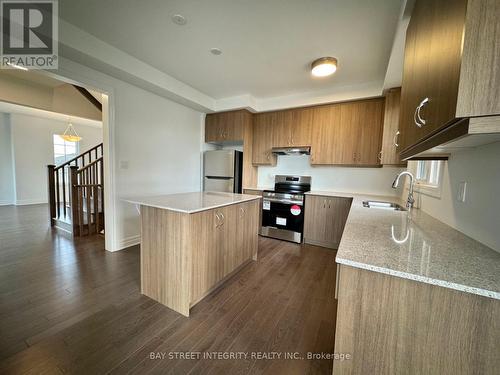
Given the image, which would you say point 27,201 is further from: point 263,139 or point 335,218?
point 335,218

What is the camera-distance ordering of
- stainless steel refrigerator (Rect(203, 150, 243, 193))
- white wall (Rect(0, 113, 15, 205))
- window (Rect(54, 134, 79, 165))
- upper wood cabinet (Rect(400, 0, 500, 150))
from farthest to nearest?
window (Rect(54, 134, 79, 165)) < white wall (Rect(0, 113, 15, 205)) < stainless steel refrigerator (Rect(203, 150, 243, 193)) < upper wood cabinet (Rect(400, 0, 500, 150))

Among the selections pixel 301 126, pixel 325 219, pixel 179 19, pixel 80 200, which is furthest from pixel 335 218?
pixel 80 200

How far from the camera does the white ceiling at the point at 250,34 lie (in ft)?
5.55

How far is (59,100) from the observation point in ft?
13.3

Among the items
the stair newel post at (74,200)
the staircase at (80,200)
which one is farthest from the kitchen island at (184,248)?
the stair newel post at (74,200)

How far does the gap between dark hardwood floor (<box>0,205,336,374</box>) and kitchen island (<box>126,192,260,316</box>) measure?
140 millimetres

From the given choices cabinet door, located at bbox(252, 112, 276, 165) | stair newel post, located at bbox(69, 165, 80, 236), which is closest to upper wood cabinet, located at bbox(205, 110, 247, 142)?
cabinet door, located at bbox(252, 112, 276, 165)

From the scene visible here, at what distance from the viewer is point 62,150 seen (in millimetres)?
6480

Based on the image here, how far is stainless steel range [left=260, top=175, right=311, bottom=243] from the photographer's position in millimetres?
3379

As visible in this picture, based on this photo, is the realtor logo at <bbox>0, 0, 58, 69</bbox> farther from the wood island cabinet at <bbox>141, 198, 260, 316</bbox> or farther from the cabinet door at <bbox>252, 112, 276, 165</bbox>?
the cabinet door at <bbox>252, 112, 276, 165</bbox>

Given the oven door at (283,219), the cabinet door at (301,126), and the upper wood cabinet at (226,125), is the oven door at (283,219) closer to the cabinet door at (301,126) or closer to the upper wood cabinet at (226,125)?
the cabinet door at (301,126)

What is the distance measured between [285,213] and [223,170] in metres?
1.52

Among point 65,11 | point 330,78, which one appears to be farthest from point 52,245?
point 330,78

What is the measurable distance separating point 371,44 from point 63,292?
403 centimetres
